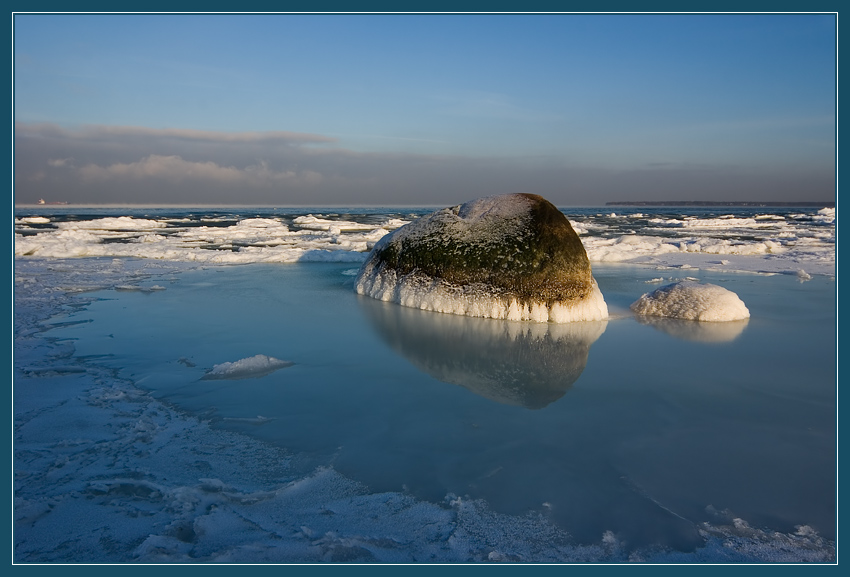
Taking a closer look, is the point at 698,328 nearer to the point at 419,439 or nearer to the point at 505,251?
the point at 505,251

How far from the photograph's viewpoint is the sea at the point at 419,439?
10.3ft

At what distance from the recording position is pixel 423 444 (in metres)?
4.22

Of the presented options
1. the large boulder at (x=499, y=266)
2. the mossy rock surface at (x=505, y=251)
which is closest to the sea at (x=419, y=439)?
the large boulder at (x=499, y=266)

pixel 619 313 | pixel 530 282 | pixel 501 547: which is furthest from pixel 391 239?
pixel 501 547

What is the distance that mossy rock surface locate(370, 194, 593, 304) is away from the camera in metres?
8.80

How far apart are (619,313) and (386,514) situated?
695cm

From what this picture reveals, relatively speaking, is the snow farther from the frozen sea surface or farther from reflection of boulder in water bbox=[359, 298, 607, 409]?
the frozen sea surface

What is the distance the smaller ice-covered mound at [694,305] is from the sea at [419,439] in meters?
0.28

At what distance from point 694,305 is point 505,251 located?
3.18 metres

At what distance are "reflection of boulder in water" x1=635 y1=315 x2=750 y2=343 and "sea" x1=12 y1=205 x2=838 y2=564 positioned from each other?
63 mm

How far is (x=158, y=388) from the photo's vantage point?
5.39m

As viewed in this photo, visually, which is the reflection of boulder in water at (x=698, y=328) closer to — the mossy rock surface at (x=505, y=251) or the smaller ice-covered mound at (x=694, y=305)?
the smaller ice-covered mound at (x=694, y=305)

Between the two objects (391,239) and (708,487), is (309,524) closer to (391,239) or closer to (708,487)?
(708,487)

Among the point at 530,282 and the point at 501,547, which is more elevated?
the point at 530,282
